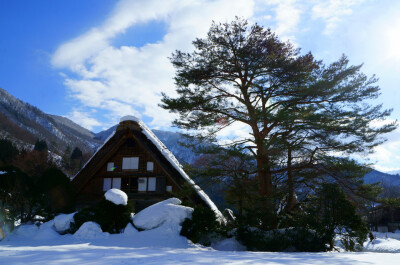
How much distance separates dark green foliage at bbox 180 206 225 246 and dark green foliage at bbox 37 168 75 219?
23.5 ft

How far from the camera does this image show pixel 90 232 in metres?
11.3

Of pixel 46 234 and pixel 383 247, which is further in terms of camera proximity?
pixel 383 247

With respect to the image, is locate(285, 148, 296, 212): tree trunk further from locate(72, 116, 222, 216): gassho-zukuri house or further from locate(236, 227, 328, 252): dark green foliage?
locate(72, 116, 222, 216): gassho-zukuri house

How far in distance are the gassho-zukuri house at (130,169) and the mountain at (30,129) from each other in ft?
164

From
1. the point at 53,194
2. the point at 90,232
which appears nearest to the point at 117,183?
the point at 53,194

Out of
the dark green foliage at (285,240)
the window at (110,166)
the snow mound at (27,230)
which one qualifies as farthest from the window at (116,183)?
the dark green foliage at (285,240)

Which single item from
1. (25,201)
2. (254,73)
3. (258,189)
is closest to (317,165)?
(258,189)

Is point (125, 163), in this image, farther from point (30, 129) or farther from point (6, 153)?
point (30, 129)

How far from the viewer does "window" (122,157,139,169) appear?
18.8 meters

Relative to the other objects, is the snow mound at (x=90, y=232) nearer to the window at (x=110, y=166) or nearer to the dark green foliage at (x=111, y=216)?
the dark green foliage at (x=111, y=216)

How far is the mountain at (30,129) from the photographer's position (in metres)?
96.5

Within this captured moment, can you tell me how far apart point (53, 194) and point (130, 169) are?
16.7ft

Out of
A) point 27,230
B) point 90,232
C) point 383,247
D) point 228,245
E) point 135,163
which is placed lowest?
point 383,247

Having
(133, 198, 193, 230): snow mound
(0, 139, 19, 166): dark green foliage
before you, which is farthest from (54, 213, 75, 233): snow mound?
(0, 139, 19, 166): dark green foliage
